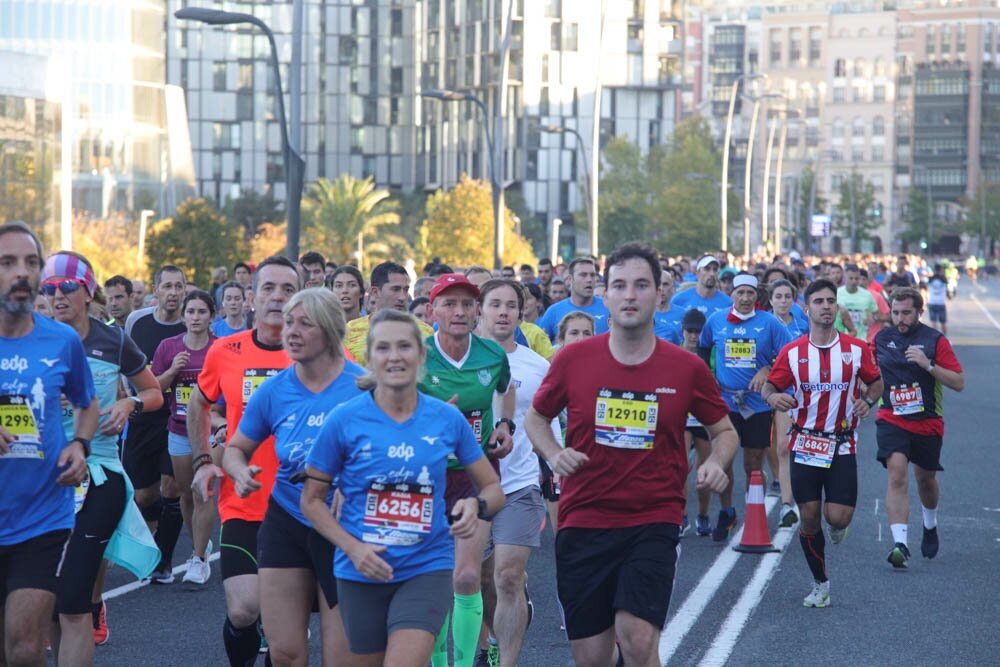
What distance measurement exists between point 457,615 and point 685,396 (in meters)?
1.66

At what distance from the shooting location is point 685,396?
20.1 feet

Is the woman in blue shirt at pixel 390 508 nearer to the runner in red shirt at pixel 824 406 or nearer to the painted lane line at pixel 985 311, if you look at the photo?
the runner in red shirt at pixel 824 406

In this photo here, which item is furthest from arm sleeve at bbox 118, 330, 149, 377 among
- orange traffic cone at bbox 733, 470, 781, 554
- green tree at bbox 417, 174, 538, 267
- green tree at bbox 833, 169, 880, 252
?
green tree at bbox 833, 169, 880, 252

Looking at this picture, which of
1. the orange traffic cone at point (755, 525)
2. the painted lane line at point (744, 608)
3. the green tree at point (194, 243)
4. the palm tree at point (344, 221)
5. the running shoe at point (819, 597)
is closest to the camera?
the painted lane line at point (744, 608)

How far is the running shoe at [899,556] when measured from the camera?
10.9m

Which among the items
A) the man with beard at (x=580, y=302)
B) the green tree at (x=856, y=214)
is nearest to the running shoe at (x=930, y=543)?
the man with beard at (x=580, y=302)

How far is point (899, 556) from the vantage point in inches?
427

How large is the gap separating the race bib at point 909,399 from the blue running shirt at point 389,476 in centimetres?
647

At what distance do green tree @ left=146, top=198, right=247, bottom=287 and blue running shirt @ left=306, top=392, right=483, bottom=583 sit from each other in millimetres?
34294

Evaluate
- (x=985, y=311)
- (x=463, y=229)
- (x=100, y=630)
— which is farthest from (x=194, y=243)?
(x=985, y=311)

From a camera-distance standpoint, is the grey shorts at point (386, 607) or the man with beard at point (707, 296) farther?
the man with beard at point (707, 296)

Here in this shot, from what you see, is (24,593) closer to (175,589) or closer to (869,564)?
(175,589)

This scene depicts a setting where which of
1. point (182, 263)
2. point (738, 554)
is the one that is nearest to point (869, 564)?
point (738, 554)

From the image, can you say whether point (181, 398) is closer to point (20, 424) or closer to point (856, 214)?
point (20, 424)
